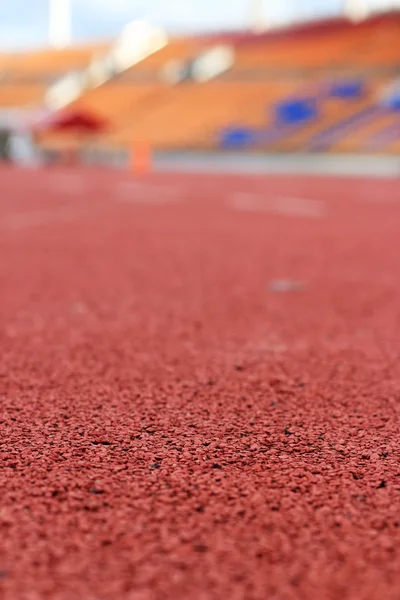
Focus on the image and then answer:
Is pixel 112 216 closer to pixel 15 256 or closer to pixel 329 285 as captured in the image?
pixel 15 256

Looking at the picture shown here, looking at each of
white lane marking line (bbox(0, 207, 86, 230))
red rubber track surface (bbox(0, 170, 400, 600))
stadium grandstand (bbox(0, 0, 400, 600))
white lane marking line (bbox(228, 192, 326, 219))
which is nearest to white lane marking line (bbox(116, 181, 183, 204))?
white lane marking line (bbox(228, 192, 326, 219))

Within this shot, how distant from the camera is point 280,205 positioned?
1001 cm

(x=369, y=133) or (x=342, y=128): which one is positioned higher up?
(x=342, y=128)

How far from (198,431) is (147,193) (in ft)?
33.4

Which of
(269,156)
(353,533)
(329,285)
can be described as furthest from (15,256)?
(269,156)

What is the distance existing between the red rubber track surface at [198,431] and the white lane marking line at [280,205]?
13.6ft

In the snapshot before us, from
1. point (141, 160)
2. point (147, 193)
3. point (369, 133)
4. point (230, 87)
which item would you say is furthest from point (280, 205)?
point (230, 87)

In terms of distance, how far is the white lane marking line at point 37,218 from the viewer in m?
7.06

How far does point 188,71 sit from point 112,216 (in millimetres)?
21835

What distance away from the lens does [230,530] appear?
1300 mm

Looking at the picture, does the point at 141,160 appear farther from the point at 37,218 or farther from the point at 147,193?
the point at 37,218

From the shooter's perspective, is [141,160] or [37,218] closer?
[37,218]

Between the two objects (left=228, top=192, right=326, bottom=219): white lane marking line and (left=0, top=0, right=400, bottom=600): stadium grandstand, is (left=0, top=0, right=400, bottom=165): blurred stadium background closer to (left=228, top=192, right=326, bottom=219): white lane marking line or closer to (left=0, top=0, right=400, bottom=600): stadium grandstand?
(left=228, top=192, right=326, bottom=219): white lane marking line

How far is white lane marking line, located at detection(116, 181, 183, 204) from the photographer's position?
1049 centimetres
